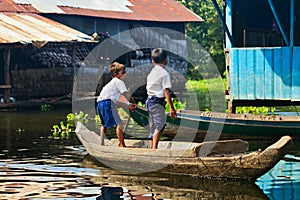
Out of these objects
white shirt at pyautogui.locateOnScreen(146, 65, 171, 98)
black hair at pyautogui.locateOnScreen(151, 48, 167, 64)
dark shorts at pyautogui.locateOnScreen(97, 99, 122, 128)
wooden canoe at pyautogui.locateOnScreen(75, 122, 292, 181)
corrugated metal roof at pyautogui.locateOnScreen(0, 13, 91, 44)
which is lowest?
wooden canoe at pyautogui.locateOnScreen(75, 122, 292, 181)

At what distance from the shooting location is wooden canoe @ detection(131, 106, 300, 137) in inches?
496

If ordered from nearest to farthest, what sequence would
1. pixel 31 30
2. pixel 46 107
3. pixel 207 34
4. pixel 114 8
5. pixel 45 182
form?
pixel 45 182 → pixel 46 107 → pixel 31 30 → pixel 114 8 → pixel 207 34

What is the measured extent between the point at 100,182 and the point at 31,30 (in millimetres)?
13315

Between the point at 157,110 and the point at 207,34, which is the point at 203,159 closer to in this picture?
the point at 157,110

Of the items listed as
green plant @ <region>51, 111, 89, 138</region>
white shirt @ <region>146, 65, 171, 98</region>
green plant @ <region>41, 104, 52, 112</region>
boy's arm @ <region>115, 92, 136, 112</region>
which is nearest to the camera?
white shirt @ <region>146, 65, 171, 98</region>

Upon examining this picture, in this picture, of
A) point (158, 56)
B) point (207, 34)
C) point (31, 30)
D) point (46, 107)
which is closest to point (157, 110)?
point (158, 56)

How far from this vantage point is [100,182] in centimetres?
943

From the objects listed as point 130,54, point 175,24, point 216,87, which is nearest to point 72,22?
point 130,54

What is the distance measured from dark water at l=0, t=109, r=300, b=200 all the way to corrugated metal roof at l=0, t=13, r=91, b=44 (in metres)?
8.62

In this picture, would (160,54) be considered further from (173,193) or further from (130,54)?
(130,54)

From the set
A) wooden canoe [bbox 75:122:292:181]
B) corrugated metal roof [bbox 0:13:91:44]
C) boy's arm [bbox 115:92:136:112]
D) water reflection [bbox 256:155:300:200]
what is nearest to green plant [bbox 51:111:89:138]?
corrugated metal roof [bbox 0:13:91:44]

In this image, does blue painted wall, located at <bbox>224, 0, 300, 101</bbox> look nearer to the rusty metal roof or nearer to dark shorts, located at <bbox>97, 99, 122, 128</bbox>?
dark shorts, located at <bbox>97, 99, 122, 128</bbox>

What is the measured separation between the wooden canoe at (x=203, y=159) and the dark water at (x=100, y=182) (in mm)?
118

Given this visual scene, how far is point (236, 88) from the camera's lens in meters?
14.3
